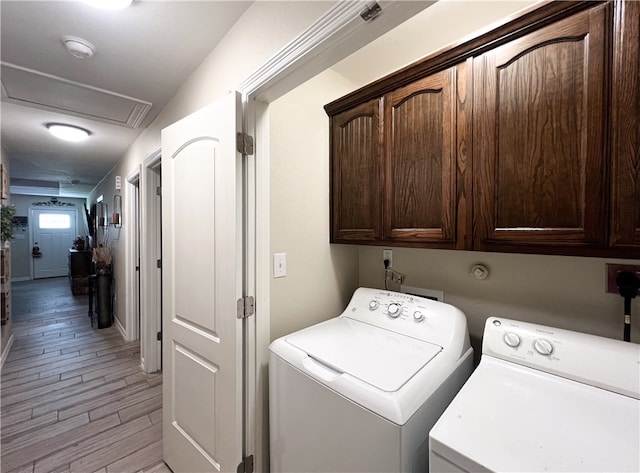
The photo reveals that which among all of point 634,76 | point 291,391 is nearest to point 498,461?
point 291,391

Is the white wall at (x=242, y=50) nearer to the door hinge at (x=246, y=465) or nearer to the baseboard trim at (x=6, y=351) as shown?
the door hinge at (x=246, y=465)

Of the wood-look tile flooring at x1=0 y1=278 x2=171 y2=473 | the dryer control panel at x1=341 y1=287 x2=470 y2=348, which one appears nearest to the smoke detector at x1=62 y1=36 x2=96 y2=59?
the dryer control panel at x1=341 y1=287 x2=470 y2=348

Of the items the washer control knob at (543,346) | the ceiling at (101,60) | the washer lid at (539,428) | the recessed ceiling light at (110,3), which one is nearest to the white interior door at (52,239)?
the ceiling at (101,60)

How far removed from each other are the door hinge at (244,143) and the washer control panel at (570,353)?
1.32 metres

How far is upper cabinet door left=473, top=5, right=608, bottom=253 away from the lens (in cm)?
89

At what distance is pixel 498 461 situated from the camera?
2.14ft

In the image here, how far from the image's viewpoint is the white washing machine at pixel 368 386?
2.76 feet

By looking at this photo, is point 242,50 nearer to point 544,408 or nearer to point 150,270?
point 544,408

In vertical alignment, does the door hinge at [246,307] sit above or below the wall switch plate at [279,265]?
below

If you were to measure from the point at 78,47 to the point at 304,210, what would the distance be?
154cm

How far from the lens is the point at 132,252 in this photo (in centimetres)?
320

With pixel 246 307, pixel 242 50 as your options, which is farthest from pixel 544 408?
pixel 242 50

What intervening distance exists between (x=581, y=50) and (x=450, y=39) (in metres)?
0.74

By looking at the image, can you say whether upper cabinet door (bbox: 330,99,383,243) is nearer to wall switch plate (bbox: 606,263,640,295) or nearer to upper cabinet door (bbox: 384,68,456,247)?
upper cabinet door (bbox: 384,68,456,247)
